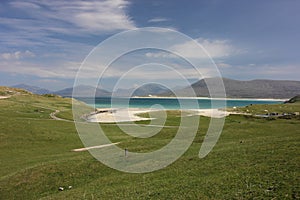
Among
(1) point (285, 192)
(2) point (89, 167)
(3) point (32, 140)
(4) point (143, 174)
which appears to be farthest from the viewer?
(3) point (32, 140)

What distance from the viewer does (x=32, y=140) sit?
58188mm

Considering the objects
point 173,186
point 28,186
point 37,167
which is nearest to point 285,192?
point 173,186

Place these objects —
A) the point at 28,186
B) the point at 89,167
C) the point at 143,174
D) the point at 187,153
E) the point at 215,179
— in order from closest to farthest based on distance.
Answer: the point at 215,179 → the point at 143,174 → the point at 28,186 → the point at 89,167 → the point at 187,153

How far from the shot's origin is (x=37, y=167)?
35.0 metres

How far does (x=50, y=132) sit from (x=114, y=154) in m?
30.4

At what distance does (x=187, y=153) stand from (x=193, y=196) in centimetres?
1686

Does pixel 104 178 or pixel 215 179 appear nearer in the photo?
pixel 215 179

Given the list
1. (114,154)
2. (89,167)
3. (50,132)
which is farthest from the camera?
(50,132)

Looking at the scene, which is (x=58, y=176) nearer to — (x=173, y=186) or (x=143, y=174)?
(x=143, y=174)

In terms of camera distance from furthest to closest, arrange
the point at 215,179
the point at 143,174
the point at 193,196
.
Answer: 1. the point at 143,174
2. the point at 215,179
3. the point at 193,196

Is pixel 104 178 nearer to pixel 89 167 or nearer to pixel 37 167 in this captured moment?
pixel 89 167

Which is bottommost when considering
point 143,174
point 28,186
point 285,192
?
point 28,186

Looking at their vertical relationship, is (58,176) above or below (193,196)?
below

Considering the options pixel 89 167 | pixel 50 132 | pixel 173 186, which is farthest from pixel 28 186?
pixel 50 132
